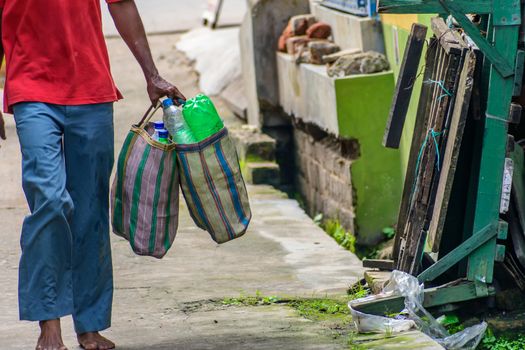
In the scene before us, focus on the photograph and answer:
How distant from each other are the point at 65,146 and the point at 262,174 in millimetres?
5249

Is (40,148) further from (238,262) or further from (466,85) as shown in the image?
(238,262)

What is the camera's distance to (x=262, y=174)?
980cm

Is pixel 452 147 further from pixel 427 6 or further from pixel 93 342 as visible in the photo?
pixel 93 342

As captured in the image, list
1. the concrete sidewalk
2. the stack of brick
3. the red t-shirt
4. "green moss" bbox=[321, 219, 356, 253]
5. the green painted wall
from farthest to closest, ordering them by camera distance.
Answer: the stack of brick
"green moss" bbox=[321, 219, 356, 253]
the green painted wall
the concrete sidewalk
the red t-shirt

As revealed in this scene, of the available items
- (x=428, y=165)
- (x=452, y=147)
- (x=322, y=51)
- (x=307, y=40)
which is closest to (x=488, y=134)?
(x=452, y=147)

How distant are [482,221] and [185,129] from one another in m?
1.37

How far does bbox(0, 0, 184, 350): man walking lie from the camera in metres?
4.43

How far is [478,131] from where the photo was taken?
5.21 metres

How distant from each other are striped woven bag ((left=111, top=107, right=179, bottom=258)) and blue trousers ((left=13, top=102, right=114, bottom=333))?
75 mm

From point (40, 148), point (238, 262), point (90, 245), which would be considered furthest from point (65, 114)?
point (238, 262)

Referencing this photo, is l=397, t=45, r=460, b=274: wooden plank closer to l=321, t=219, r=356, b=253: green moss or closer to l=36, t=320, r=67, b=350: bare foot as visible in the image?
l=36, t=320, r=67, b=350: bare foot

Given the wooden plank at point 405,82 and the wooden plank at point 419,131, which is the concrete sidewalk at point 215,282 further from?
the wooden plank at point 405,82

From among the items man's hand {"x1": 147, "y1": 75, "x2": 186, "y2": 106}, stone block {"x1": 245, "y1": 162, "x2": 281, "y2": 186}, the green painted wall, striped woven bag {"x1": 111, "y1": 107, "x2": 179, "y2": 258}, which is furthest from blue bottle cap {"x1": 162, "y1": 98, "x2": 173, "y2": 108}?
stone block {"x1": 245, "y1": 162, "x2": 281, "y2": 186}

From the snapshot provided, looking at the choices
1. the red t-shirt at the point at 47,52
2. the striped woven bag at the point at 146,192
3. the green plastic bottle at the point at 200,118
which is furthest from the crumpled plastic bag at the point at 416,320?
the red t-shirt at the point at 47,52
